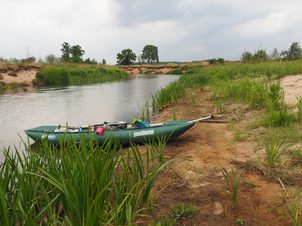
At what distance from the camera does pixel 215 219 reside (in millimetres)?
2734

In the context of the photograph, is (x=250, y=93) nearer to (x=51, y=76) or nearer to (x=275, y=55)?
(x=275, y=55)

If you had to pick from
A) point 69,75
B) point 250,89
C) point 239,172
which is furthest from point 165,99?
point 69,75

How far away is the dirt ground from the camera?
2.74 meters

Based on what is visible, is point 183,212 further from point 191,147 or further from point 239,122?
point 239,122

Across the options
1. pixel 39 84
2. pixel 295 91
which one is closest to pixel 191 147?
pixel 295 91

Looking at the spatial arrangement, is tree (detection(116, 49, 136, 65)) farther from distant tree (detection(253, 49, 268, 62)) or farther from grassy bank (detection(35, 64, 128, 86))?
distant tree (detection(253, 49, 268, 62))

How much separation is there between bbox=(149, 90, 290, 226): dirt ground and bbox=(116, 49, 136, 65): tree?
68188 millimetres

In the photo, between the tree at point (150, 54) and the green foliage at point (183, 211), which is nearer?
the green foliage at point (183, 211)

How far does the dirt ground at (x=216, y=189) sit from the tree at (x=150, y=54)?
88.2m

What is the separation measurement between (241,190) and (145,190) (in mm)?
1035

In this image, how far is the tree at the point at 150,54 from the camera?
9194 cm

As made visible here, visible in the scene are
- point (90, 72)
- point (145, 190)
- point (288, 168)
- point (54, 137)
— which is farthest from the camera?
point (90, 72)

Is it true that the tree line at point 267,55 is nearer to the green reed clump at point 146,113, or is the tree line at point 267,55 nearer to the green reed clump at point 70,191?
the green reed clump at point 146,113

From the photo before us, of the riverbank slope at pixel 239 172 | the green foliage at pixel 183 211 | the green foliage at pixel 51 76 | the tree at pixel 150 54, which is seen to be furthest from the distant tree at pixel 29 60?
the tree at pixel 150 54
